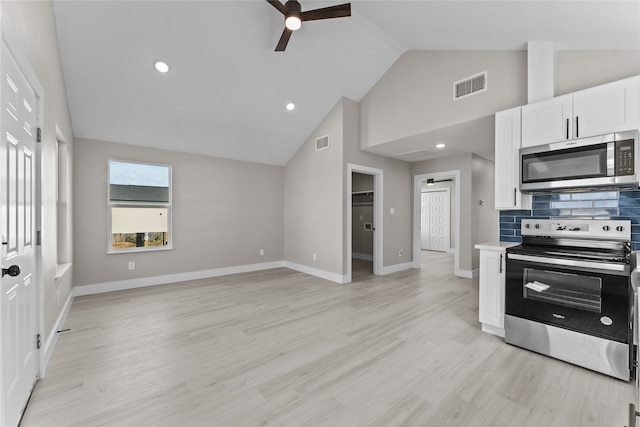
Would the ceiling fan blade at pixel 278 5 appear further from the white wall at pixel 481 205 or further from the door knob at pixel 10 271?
the white wall at pixel 481 205

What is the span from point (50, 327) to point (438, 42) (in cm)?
512

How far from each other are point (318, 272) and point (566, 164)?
395 centimetres

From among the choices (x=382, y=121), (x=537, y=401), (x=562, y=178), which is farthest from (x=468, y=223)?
(x=537, y=401)

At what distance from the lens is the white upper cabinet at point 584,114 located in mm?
2256

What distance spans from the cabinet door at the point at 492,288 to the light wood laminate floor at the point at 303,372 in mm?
207

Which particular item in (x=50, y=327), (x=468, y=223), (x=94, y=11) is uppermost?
(x=94, y=11)

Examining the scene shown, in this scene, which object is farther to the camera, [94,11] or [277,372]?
[94,11]

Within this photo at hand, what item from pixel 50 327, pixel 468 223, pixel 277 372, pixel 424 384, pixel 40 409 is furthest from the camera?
pixel 468 223

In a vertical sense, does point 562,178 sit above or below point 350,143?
below

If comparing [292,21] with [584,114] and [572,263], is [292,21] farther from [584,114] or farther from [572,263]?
[572,263]

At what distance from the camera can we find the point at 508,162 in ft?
9.57

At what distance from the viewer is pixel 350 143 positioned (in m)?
5.01

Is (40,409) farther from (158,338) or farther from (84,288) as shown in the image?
(84,288)

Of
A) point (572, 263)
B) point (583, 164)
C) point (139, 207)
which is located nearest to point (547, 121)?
point (583, 164)
